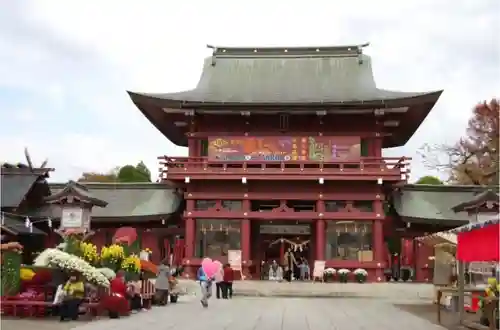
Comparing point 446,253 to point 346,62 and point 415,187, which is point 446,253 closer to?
point 415,187

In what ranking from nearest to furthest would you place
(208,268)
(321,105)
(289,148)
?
1. (208,268)
2. (321,105)
3. (289,148)

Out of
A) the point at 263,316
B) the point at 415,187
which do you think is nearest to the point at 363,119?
the point at 415,187

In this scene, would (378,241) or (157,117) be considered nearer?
(378,241)

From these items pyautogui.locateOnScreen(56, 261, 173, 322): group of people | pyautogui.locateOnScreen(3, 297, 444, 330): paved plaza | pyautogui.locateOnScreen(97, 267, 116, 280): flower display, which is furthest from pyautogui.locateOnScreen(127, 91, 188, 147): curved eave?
pyautogui.locateOnScreen(97, 267, 116, 280): flower display

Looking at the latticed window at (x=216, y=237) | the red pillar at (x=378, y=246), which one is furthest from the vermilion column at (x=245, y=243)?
the red pillar at (x=378, y=246)

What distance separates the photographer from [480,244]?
46.0ft

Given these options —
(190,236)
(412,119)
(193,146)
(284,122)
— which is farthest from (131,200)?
(412,119)

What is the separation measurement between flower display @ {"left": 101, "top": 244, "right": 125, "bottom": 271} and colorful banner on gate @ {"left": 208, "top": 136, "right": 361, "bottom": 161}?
1675 cm

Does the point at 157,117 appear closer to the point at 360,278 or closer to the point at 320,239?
the point at 320,239

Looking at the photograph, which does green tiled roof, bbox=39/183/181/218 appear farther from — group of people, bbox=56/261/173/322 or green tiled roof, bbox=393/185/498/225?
group of people, bbox=56/261/173/322

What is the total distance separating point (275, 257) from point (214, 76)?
40.0 feet

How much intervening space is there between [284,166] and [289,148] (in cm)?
149

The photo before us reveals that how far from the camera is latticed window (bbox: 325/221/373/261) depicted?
33094 mm

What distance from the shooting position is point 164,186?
39.3 metres
